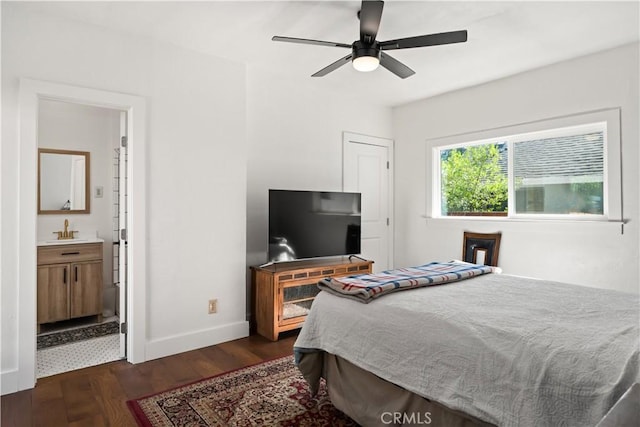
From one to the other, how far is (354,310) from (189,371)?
1.54 meters

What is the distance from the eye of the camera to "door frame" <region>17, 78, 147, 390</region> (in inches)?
98.5

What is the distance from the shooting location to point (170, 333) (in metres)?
3.13

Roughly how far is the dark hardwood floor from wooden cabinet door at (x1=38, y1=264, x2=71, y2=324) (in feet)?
4.26

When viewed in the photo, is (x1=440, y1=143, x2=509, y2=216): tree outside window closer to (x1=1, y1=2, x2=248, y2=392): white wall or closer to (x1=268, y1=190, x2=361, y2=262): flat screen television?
(x1=268, y1=190, x2=361, y2=262): flat screen television

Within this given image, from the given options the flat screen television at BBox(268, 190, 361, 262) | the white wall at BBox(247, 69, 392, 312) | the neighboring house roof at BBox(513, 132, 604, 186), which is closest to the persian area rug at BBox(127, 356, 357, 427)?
the flat screen television at BBox(268, 190, 361, 262)

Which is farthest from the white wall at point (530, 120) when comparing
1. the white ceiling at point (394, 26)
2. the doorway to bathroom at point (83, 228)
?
the doorway to bathroom at point (83, 228)

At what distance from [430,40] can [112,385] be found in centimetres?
302

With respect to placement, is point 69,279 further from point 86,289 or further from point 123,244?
point 123,244

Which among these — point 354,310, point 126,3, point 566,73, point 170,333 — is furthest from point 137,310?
point 566,73

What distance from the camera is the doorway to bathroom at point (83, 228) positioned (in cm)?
329

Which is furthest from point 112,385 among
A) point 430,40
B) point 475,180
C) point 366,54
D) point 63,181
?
point 475,180

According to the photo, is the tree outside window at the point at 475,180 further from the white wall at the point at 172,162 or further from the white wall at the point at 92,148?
the white wall at the point at 92,148

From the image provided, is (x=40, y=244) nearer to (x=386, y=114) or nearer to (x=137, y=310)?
(x=137, y=310)

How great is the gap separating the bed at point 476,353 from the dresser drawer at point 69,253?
2.89m
